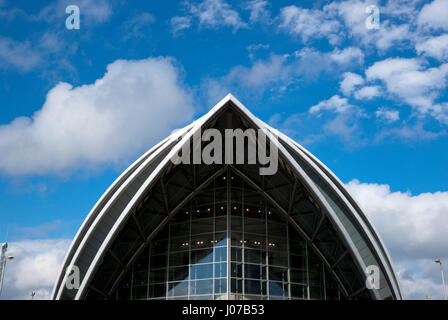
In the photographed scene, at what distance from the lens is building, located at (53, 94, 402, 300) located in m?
26.0

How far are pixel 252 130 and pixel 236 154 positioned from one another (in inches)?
159

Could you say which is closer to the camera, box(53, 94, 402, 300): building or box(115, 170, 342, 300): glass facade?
box(53, 94, 402, 300): building

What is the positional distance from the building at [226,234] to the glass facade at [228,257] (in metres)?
0.06

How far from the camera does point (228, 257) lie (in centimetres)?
2823

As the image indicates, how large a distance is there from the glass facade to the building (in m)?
0.06

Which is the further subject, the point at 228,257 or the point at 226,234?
the point at 226,234

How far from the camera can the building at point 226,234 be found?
2598cm

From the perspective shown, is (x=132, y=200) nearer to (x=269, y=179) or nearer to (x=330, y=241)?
(x=269, y=179)

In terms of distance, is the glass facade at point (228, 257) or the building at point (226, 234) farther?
the glass facade at point (228, 257)

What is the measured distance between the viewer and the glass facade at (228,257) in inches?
1112

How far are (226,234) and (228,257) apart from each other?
1523 millimetres

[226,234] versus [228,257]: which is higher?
[226,234]
